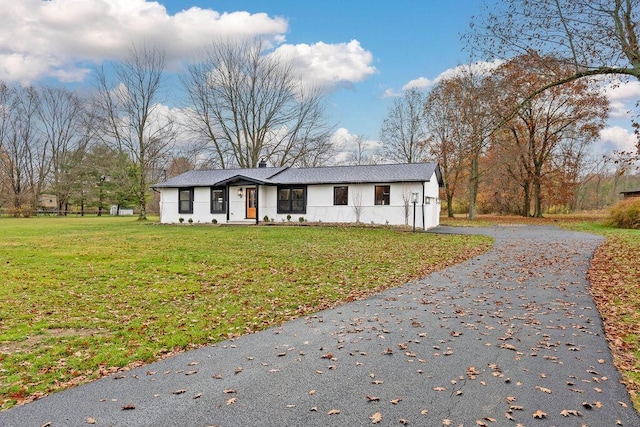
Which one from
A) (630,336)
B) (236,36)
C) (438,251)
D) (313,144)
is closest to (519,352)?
(630,336)

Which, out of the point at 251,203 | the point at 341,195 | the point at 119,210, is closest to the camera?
the point at 341,195

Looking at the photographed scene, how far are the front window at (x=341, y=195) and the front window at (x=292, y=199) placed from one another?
6.20 feet

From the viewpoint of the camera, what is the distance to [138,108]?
31.4 metres

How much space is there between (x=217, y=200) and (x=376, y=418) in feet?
77.4

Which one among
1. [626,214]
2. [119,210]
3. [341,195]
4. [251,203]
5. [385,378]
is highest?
[341,195]

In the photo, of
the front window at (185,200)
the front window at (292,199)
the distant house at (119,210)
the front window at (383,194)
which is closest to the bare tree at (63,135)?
the distant house at (119,210)

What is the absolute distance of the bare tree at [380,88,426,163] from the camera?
35469mm

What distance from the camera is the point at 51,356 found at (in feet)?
13.9

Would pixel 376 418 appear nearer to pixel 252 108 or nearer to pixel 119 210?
pixel 252 108

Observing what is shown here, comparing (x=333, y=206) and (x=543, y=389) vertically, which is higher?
(x=333, y=206)

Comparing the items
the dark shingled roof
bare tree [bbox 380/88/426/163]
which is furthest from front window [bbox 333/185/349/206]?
bare tree [bbox 380/88/426/163]

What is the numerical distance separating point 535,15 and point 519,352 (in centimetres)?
766

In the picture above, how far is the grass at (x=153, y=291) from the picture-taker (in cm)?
429

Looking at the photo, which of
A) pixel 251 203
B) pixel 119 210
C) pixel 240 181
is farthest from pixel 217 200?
pixel 119 210
